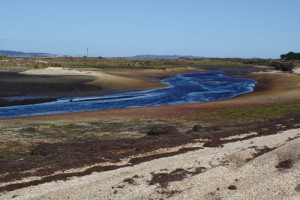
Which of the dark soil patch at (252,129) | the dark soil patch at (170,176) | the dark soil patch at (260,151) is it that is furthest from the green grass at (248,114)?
the dark soil patch at (170,176)

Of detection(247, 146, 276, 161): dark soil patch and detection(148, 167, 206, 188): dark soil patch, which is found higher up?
detection(247, 146, 276, 161): dark soil patch

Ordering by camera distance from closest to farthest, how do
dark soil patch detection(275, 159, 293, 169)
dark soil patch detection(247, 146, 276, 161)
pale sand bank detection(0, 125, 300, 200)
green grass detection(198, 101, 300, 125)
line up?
1. pale sand bank detection(0, 125, 300, 200)
2. dark soil patch detection(275, 159, 293, 169)
3. dark soil patch detection(247, 146, 276, 161)
4. green grass detection(198, 101, 300, 125)

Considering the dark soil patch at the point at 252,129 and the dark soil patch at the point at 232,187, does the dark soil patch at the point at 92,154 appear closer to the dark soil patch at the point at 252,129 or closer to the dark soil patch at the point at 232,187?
the dark soil patch at the point at 252,129

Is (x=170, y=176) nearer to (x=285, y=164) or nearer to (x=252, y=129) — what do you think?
(x=285, y=164)

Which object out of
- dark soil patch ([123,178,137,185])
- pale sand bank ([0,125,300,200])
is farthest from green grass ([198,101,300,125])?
dark soil patch ([123,178,137,185])

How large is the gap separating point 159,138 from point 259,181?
9918 millimetres

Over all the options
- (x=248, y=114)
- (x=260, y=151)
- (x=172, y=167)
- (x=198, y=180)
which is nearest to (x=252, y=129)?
(x=260, y=151)

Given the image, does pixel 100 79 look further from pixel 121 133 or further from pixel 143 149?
pixel 143 149

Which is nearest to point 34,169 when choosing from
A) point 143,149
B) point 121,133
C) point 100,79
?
point 143,149

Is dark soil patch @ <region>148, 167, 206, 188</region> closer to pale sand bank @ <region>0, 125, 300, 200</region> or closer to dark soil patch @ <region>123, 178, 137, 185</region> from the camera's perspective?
pale sand bank @ <region>0, 125, 300, 200</region>

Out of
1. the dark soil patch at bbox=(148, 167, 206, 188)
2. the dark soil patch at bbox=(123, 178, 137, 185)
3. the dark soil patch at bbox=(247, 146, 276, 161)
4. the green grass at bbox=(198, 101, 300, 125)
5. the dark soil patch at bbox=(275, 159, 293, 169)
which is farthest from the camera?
the green grass at bbox=(198, 101, 300, 125)

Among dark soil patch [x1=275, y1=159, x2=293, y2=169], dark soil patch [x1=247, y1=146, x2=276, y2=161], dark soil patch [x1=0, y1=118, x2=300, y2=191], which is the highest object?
dark soil patch [x1=275, y1=159, x2=293, y2=169]

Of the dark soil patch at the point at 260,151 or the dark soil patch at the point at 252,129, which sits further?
the dark soil patch at the point at 252,129

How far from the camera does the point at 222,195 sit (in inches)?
609
